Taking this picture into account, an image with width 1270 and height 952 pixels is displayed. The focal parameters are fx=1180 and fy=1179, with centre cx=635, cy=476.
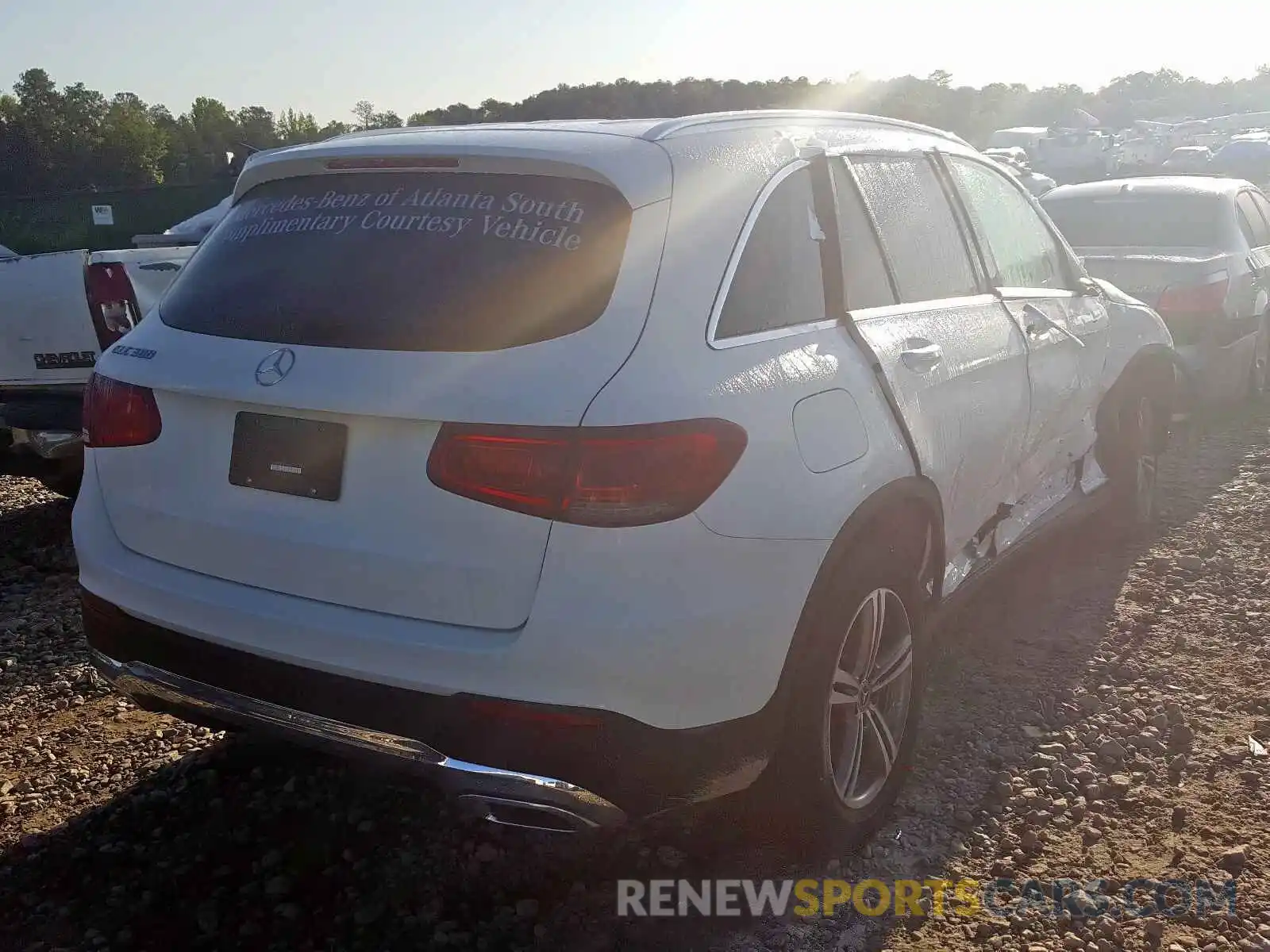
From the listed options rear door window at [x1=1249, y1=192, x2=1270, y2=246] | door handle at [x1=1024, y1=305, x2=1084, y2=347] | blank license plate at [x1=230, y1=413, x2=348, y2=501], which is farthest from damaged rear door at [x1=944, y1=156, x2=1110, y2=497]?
rear door window at [x1=1249, y1=192, x2=1270, y2=246]

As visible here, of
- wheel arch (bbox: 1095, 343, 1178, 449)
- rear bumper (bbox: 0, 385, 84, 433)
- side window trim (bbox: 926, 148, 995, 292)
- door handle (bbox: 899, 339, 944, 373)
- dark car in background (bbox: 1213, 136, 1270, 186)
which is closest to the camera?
door handle (bbox: 899, 339, 944, 373)

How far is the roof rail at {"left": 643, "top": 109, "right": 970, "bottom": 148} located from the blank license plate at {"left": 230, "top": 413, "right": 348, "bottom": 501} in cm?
102

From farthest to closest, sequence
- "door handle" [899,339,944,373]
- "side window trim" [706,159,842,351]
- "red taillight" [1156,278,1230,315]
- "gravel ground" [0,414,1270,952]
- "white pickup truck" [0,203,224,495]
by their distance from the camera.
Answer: "red taillight" [1156,278,1230,315], "white pickup truck" [0,203,224,495], "door handle" [899,339,944,373], "gravel ground" [0,414,1270,952], "side window trim" [706,159,842,351]

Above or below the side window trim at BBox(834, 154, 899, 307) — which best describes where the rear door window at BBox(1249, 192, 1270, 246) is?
below

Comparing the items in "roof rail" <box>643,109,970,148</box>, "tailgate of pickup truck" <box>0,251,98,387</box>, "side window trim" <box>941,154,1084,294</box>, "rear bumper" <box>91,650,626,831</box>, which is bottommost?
"rear bumper" <box>91,650,626,831</box>

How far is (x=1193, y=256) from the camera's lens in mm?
7320

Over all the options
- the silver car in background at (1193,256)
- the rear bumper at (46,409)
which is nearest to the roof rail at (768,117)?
the silver car in background at (1193,256)

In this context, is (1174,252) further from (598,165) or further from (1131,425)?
(598,165)

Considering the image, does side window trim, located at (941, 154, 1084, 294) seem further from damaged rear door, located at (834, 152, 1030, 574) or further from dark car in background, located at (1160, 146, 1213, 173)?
dark car in background, located at (1160, 146, 1213, 173)

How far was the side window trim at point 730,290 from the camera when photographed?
2520mm

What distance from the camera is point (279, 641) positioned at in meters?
2.46

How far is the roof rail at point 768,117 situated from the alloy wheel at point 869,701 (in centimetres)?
121

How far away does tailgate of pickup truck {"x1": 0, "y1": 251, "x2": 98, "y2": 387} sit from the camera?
554 centimetres

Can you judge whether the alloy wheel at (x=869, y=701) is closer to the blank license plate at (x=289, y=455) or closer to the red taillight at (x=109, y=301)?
the blank license plate at (x=289, y=455)
